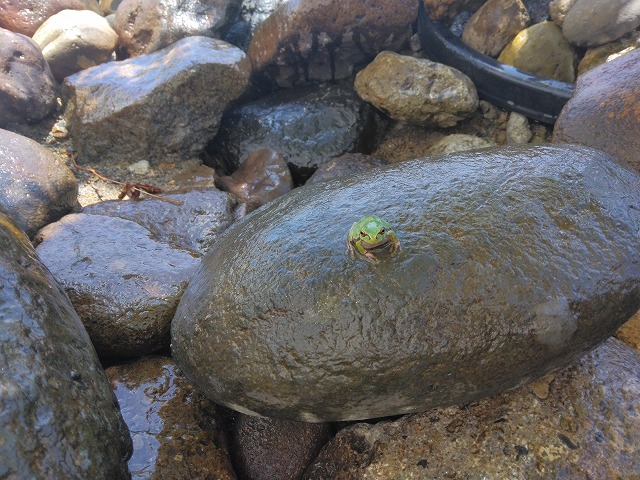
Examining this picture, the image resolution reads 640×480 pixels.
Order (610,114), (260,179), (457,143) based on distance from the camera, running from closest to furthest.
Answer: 1. (610,114)
2. (457,143)
3. (260,179)

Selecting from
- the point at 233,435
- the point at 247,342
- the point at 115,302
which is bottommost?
the point at 233,435

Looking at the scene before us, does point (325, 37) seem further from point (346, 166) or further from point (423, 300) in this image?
point (423, 300)

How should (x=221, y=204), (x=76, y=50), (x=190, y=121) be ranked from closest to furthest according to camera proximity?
(x=221, y=204)
(x=190, y=121)
(x=76, y=50)

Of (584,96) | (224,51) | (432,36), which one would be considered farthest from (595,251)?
(224,51)

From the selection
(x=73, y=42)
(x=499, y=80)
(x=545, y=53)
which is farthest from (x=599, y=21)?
(x=73, y=42)

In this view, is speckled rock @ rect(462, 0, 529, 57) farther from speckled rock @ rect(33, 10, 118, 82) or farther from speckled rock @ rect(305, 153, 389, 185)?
speckled rock @ rect(33, 10, 118, 82)

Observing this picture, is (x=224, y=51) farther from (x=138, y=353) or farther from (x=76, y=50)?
(x=138, y=353)
